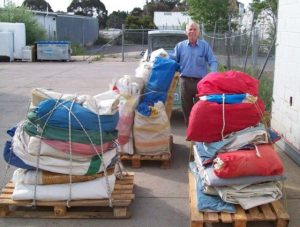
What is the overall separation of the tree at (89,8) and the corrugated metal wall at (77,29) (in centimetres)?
3600

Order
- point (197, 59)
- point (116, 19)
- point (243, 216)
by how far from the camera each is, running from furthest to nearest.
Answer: point (116, 19)
point (197, 59)
point (243, 216)

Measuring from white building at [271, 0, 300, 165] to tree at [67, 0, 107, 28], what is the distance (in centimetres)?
8348

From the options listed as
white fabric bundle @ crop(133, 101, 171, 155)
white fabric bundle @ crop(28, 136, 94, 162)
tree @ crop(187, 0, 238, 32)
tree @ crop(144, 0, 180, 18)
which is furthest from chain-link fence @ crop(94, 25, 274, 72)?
tree @ crop(144, 0, 180, 18)

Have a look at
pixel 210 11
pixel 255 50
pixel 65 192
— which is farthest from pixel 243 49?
pixel 210 11

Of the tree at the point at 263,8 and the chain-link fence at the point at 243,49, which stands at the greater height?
the tree at the point at 263,8

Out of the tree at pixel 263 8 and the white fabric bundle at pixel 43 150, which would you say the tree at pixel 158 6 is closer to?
the tree at pixel 263 8

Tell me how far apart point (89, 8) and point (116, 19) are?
950cm

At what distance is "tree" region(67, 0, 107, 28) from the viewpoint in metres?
90.1

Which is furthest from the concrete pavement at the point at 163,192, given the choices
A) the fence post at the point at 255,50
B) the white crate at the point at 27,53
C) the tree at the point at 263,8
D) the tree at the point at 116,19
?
the tree at the point at 116,19

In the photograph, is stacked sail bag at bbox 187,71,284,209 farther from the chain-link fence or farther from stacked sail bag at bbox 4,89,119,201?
the chain-link fence

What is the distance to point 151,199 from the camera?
17.9 feet

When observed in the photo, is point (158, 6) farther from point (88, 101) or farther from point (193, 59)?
point (88, 101)

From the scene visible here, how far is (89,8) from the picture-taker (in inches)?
3602

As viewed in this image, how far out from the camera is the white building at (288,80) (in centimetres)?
663
